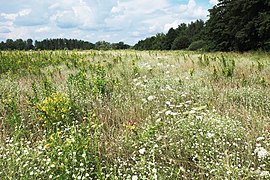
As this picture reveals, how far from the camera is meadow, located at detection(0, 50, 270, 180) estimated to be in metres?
2.63

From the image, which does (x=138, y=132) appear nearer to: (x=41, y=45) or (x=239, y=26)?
(x=239, y=26)

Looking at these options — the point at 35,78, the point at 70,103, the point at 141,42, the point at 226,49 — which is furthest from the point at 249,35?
the point at 141,42

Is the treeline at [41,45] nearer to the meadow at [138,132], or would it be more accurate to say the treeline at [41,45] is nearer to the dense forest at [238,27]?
the dense forest at [238,27]

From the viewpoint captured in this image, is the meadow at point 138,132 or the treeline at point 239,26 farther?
the treeline at point 239,26

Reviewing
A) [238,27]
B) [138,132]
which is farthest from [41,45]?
[138,132]

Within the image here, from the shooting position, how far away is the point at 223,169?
8.13ft

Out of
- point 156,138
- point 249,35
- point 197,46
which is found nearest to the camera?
point 156,138

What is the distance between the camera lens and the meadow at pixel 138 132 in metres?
2.63

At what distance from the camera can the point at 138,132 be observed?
3.38m

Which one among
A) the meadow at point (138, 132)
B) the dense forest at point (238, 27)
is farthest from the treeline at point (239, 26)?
the meadow at point (138, 132)

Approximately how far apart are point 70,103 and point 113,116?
764 millimetres

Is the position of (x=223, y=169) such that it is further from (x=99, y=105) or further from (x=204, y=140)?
(x=99, y=105)

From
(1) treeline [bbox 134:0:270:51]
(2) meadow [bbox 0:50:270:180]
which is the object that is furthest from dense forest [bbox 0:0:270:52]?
(2) meadow [bbox 0:50:270:180]

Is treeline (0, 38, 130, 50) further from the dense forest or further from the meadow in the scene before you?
the meadow
